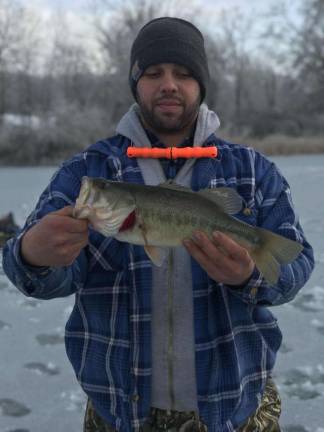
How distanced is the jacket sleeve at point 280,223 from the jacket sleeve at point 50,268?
0.59 m

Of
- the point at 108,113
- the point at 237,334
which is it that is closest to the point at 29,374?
the point at 237,334

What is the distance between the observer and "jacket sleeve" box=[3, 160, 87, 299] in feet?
6.24

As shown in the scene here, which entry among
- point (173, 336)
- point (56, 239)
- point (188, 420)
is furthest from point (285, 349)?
point (56, 239)

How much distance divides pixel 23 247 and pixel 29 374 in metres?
2.25

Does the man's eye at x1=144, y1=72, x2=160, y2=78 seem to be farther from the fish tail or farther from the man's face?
the fish tail

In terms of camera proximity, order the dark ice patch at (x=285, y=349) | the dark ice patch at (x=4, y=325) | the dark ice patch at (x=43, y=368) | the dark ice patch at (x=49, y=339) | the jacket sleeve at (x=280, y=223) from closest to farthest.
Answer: the jacket sleeve at (x=280, y=223), the dark ice patch at (x=43, y=368), the dark ice patch at (x=285, y=349), the dark ice patch at (x=49, y=339), the dark ice patch at (x=4, y=325)

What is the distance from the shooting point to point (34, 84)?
45.2 m

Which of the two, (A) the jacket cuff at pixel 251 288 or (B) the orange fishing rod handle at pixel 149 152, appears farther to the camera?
(B) the orange fishing rod handle at pixel 149 152

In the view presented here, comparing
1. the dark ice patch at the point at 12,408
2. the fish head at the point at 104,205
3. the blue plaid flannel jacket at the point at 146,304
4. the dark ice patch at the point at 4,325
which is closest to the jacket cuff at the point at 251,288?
the blue plaid flannel jacket at the point at 146,304

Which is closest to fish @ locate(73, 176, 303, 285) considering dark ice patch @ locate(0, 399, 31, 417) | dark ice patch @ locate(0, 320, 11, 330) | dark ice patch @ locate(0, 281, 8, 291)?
dark ice patch @ locate(0, 399, 31, 417)

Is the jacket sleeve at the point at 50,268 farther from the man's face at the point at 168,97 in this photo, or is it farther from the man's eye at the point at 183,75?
the man's eye at the point at 183,75

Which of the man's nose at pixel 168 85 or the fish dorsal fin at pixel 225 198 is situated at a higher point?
the man's nose at pixel 168 85

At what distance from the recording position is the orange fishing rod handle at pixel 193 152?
210cm

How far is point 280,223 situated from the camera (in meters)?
2.12
